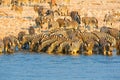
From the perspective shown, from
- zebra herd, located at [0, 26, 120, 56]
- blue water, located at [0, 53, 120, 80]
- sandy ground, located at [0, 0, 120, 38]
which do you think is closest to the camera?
blue water, located at [0, 53, 120, 80]

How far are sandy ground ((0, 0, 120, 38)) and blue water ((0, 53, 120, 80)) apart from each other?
194 inches

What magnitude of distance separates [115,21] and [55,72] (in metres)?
12.6

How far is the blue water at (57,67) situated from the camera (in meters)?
17.6

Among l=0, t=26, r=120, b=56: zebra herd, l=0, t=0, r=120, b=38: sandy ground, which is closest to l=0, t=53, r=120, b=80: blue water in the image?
l=0, t=26, r=120, b=56: zebra herd

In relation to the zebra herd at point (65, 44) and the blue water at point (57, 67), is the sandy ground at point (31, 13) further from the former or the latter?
the blue water at point (57, 67)

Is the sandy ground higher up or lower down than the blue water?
higher up

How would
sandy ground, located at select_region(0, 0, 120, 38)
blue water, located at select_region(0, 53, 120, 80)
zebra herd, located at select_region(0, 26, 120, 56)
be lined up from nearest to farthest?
blue water, located at select_region(0, 53, 120, 80) < zebra herd, located at select_region(0, 26, 120, 56) < sandy ground, located at select_region(0, 0, 120, 38)

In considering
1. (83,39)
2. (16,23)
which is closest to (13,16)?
(16,23)

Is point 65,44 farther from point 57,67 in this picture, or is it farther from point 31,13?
point 31,13

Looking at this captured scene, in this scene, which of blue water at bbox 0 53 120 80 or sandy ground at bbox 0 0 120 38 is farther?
sandy ground at bbox 0 0 120 38

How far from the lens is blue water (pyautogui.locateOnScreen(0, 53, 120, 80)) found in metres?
17.6

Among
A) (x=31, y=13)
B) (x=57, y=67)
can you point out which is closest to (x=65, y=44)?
(x=57, y=67)

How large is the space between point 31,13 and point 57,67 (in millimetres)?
14032

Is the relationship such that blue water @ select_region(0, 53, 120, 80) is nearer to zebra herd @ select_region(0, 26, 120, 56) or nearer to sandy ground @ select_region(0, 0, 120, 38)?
zebra herd @ select_region(0, 26, 120, 56)
